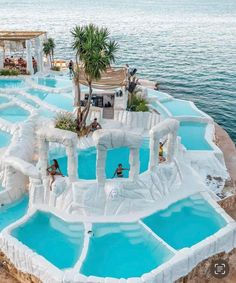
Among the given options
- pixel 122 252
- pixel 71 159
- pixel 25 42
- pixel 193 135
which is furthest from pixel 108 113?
pixel 25 42

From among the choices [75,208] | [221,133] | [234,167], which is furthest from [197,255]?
[221,133]

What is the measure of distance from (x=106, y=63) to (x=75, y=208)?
1183 centimetres

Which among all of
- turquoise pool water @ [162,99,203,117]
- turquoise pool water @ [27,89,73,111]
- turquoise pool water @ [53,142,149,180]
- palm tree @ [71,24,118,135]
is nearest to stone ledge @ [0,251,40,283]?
turquoise pool water @ [53,142,149,180]

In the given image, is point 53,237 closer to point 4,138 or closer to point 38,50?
point 4,138

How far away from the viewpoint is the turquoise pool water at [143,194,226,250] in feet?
65.8

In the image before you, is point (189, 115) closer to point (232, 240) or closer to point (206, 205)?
point (206, 205)

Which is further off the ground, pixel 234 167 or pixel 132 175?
pixel 132 175

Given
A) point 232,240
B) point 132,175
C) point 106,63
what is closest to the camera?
point 232,240

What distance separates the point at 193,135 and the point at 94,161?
11150 mm

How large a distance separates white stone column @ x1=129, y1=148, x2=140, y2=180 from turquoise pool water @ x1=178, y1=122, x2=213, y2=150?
9449 millimetres

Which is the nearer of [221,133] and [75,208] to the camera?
[75,208]

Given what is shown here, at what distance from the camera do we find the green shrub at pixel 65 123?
2869 centimetres

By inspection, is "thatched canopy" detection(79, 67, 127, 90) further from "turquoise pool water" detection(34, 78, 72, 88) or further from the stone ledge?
the stone ledge

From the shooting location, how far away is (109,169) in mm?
25172
